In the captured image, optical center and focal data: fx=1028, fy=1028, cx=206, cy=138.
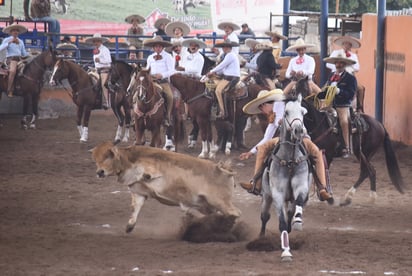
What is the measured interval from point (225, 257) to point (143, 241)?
1349 millimetres

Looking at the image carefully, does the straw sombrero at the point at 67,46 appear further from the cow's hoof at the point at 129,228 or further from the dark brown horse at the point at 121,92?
the cow's hoof at the point at 129,228

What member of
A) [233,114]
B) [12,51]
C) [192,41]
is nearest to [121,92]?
[192,41]

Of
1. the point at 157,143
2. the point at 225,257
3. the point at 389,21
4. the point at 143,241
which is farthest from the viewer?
the point at 389,21

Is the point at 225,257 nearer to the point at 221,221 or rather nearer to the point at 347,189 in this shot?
the point at 221,221

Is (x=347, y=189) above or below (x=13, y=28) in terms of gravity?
below

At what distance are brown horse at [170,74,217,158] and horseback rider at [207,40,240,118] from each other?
232 mm

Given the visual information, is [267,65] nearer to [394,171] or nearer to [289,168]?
[394,171]

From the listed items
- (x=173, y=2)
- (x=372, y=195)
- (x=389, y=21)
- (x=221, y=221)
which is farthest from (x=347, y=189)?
(x=173, y=2)

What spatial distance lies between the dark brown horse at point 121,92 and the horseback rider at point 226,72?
1817 mm

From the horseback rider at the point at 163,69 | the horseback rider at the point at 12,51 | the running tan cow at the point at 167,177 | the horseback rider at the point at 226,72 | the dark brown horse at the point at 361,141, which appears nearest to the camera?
the running tan cow at the point at 167,177

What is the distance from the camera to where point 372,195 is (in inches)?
606

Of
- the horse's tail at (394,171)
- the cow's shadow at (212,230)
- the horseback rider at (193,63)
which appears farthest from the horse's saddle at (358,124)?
the horseback rider at (193,63)

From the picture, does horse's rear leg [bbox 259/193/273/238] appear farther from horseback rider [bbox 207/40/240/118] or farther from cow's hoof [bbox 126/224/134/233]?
horseback rider [bbox 207/40/240/118]

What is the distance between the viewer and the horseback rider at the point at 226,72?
20.7 metres
